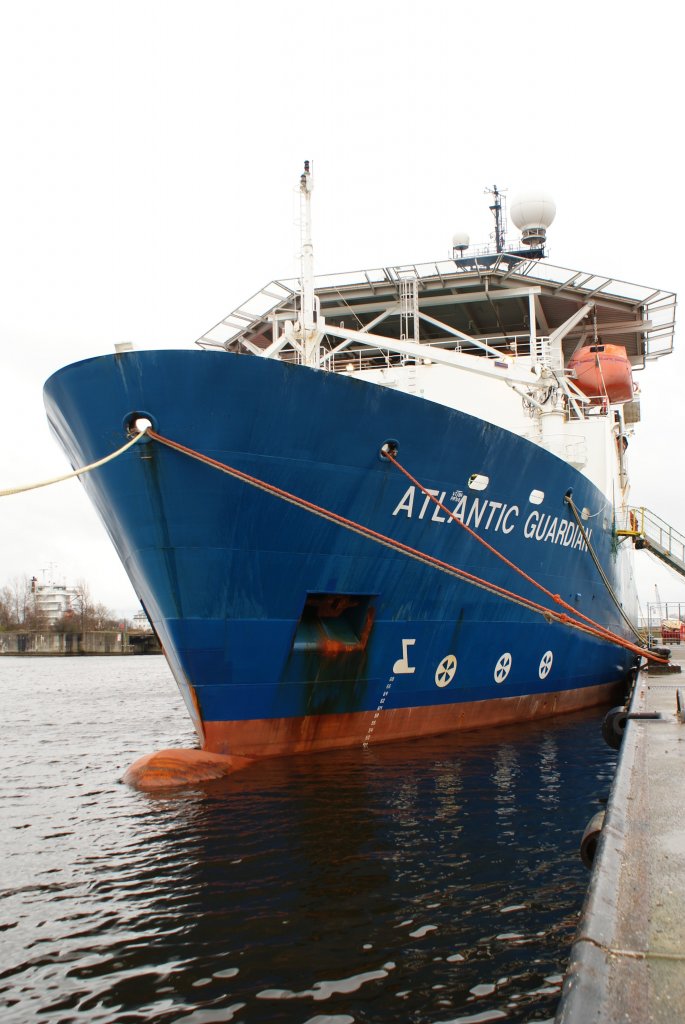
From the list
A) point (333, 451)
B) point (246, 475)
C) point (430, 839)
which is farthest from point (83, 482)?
point (430, 839)

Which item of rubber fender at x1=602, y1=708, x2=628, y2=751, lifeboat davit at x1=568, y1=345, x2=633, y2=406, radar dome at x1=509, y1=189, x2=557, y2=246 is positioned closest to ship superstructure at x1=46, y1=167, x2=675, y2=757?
rubber fender at x1=602, y1=708, x2=628, y2=751

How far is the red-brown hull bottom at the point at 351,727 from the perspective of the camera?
9.27m

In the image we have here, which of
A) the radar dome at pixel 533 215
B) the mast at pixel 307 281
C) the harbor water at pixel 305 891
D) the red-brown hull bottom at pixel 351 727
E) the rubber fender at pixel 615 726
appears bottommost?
the harbor water at pixel 305 891

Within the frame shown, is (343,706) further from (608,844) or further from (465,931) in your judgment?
(608,844)

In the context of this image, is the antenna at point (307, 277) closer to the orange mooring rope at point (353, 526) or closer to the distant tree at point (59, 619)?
the orange mooring rope at point (353, 526)

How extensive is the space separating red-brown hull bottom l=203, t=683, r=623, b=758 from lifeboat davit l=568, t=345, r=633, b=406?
290 inches

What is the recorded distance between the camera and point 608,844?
3.59 metres

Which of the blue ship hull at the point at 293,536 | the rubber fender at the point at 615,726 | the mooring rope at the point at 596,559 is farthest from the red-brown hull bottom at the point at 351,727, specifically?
the mooring rope at the point at 596,559

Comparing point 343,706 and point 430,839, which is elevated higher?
point 343,706

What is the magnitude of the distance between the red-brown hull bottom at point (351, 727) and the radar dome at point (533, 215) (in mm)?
12697

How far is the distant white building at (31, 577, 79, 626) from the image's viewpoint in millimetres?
90750

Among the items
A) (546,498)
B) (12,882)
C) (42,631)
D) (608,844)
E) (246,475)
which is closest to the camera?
(608,844)

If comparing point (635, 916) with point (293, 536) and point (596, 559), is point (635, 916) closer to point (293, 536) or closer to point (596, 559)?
point (293, 536)

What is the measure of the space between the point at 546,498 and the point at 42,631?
2724 inches
